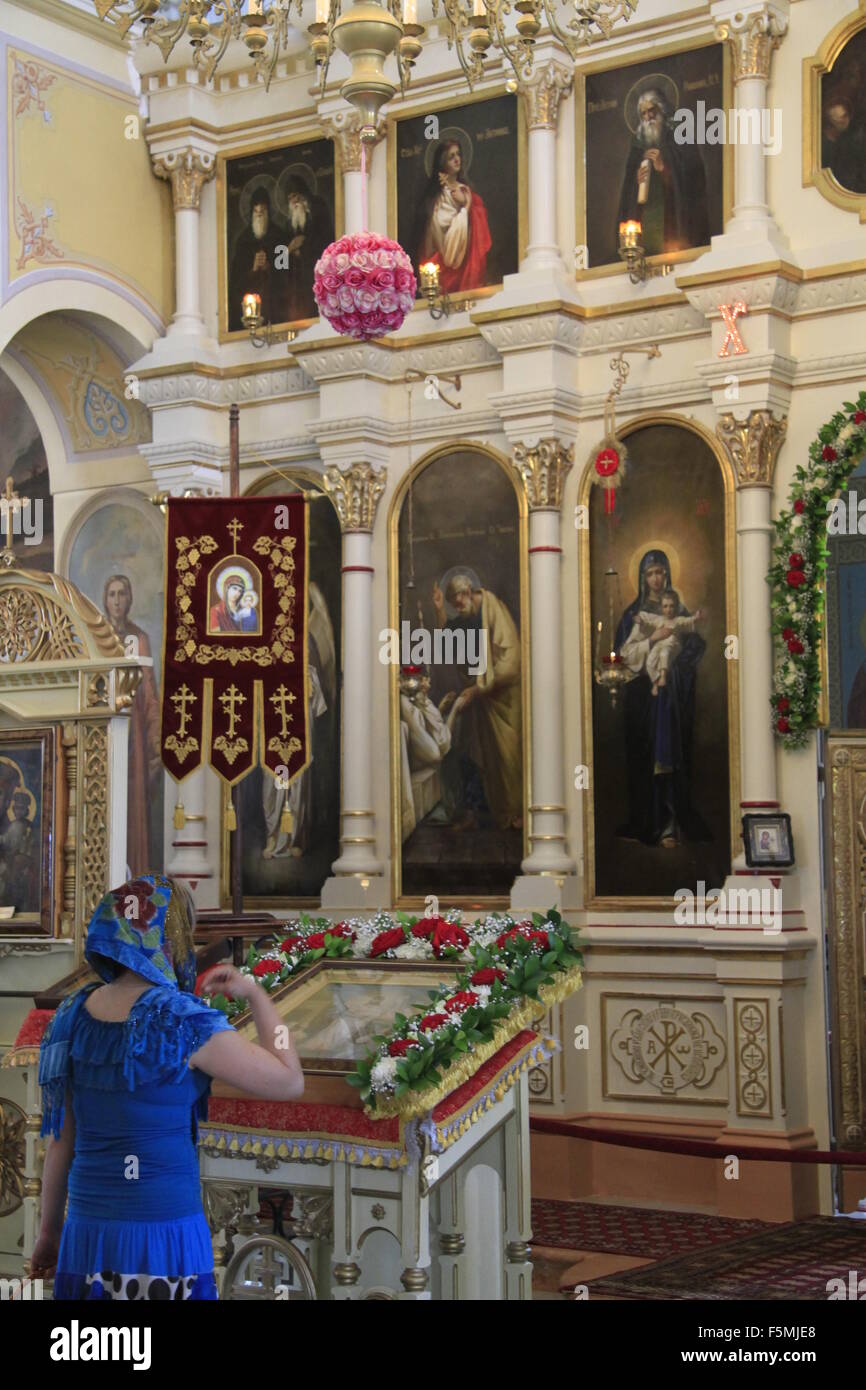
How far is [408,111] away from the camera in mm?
12031

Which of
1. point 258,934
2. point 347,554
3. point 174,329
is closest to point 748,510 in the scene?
point 347,554

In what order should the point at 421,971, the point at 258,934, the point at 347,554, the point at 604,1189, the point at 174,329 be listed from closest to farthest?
the point at 421,971, the point at 258,934, the point at 604,1189, the point at 347,554, the point at 174,329

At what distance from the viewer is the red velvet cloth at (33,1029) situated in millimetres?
7719

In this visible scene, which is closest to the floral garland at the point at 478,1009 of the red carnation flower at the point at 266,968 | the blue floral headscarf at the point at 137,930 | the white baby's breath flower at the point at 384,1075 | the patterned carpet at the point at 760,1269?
the white baby's breath flower at the point at 384,1075

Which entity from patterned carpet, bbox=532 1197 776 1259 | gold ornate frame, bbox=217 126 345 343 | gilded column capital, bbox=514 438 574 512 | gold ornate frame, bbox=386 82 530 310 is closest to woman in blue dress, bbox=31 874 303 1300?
patterned carpet, bbox=532 1197 776 1259

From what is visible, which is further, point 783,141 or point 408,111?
point 408,111

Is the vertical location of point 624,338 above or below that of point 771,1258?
above

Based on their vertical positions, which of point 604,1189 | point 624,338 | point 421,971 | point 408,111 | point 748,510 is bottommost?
point 604,1189

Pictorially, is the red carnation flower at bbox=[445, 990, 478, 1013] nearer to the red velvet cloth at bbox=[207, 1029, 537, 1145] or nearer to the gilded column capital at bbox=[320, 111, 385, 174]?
the red velvet cloth at bbox=[207, 1029, 537, 1145]

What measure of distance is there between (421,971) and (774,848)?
13.0 ft

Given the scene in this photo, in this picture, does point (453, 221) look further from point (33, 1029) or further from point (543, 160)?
point (33, 1029)

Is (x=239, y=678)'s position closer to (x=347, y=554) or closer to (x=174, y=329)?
(x=347, y=554)

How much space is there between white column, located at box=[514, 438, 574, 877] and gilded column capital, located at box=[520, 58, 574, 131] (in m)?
1.93

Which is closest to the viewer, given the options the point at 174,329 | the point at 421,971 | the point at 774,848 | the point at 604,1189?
the point at 421,971
